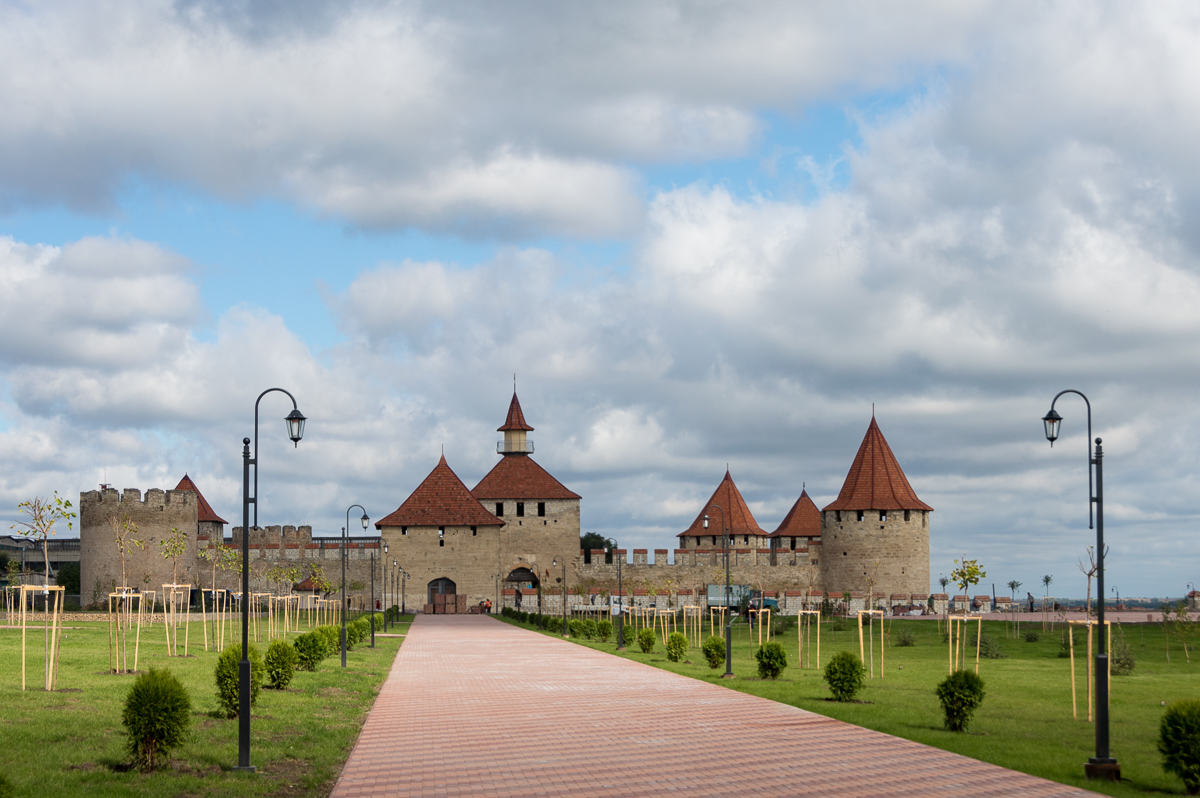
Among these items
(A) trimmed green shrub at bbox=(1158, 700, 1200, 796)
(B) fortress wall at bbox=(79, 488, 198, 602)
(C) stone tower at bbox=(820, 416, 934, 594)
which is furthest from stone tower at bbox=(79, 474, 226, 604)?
(A) trimmed green shrub at bbox=(1158, 700, 1200, 796)

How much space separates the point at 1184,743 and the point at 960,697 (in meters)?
3.66

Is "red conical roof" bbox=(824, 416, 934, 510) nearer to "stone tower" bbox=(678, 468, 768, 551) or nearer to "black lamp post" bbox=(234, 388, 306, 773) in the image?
"stone tower" bbox=(678, 468, 768, 551)

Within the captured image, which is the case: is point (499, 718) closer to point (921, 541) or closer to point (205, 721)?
point (205, 721)

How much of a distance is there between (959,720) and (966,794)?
413 cm

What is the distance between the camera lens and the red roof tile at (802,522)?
6438 cm

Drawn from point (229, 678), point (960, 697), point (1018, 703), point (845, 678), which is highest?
point (229, 678)

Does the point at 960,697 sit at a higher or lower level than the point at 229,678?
lower

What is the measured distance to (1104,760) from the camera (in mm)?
10422

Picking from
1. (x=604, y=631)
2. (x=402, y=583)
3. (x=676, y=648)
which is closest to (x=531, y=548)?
(x=402, y=583)

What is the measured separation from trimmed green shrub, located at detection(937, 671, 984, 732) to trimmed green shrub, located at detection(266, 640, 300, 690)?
965 cm

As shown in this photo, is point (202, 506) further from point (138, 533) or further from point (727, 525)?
point (727, 525)

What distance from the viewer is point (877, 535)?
184ft

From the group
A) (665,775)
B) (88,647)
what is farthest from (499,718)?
(88,647)

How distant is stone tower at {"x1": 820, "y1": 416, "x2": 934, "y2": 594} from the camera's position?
55469mm
